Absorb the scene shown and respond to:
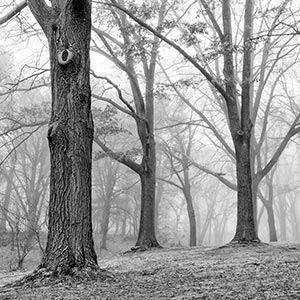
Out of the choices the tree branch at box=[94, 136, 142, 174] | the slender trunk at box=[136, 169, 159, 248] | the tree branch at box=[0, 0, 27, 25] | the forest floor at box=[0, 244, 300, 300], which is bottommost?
the forest floor at box=[0, 244, 300, 300]

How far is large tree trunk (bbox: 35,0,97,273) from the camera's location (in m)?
4.34

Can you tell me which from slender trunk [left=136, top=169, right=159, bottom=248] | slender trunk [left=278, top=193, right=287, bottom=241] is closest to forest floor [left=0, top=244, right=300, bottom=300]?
slender trunk [left=136, top=169, right=159, bottom=248]

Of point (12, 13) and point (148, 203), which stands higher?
point (12, 13)

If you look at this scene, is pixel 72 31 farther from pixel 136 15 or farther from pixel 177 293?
pixel 136 15

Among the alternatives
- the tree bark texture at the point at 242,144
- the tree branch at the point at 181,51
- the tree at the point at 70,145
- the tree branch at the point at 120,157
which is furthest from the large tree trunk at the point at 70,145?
the tree branch at the point at 120,157

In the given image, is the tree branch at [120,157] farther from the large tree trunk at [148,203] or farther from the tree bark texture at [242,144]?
the tree bark texture at [242,144]

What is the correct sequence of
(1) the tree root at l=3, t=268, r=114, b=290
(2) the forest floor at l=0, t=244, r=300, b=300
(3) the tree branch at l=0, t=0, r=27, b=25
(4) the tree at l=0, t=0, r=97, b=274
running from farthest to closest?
(3) the tree branch at l=0, t=0, r=27, b=25
(4) the tree at l=0, t=0, r=97, b=274
(1) the tree root at l=3, t=268, r=114, b=290
(2) the forest floor at l=0, t=244, r=300, b=300

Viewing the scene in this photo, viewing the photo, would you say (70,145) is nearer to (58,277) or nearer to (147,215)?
(58,277)

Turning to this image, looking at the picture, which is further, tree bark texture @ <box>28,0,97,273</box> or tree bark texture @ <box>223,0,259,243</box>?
tree bark texture @ <box>223,0,259,243</box>

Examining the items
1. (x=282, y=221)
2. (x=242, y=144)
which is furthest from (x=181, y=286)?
(x=282, y=221)

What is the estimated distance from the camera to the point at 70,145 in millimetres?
4531

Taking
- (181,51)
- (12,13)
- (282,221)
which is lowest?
(282,221)

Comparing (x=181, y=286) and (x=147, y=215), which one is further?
(x=147, y=215)

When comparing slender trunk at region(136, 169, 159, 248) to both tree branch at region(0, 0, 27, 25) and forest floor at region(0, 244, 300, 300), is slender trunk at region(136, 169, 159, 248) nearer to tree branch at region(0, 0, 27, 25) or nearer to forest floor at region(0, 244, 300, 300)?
tree branch at region(0, 0, 27, 25)
